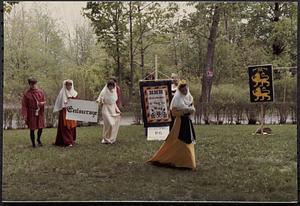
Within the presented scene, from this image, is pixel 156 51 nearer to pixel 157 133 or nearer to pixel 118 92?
pixel 118 92

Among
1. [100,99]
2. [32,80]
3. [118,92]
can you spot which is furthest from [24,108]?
[118,92]

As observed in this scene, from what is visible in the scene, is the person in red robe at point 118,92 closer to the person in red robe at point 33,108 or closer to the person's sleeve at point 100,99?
the person's sleeve at point 100,99

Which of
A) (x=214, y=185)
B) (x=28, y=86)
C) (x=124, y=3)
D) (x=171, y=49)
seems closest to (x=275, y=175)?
(x=214, y=185)

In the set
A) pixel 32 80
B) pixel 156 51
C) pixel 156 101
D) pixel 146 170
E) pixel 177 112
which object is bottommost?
pixel 146 170

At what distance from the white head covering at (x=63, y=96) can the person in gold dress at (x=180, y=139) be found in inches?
44.9

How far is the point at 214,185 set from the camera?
5.76 metres

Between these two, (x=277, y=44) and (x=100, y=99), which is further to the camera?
(x=100, y=99)

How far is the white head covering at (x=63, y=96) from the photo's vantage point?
593 cm

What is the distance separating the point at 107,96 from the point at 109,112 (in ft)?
0.64

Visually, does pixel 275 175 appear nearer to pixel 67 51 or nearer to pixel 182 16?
pixel 182 16

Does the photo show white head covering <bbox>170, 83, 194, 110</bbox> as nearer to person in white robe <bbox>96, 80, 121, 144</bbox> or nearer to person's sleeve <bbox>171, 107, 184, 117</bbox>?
person's sleeve <bbox>171, 107, 184, 117</bbox>

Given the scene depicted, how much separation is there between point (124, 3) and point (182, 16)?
0.67m

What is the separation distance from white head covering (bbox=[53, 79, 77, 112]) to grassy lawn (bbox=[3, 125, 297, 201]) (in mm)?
364

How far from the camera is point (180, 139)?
5.94 meters
